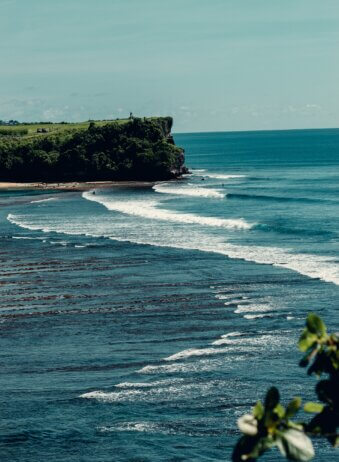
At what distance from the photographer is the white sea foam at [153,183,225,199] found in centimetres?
10606

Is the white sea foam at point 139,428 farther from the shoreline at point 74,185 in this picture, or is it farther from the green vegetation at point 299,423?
the shoreline at point 74,185

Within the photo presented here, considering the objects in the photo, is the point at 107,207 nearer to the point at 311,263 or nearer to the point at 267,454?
the point at 311,263

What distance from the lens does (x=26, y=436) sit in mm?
24047

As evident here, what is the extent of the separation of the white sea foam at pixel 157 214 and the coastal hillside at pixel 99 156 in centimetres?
3257

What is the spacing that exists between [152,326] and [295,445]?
30.9m

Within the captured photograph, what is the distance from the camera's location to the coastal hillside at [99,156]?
138000 mm

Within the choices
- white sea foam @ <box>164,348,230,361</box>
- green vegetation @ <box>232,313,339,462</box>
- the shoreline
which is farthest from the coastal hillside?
green vegetation @ <box>232,313,339,462</box>

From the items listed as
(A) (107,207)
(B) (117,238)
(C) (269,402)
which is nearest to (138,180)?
(A) (107,207)

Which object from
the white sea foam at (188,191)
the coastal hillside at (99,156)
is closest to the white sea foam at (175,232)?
the white sea foam at (188,191)

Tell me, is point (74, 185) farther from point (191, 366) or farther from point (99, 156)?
point (191, 366)

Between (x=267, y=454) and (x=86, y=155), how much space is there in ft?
398

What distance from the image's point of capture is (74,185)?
434 feet

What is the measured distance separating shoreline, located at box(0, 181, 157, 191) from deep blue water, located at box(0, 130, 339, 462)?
46.4 m

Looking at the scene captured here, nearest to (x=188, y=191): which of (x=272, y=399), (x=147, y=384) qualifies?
(x=147, y=384)
